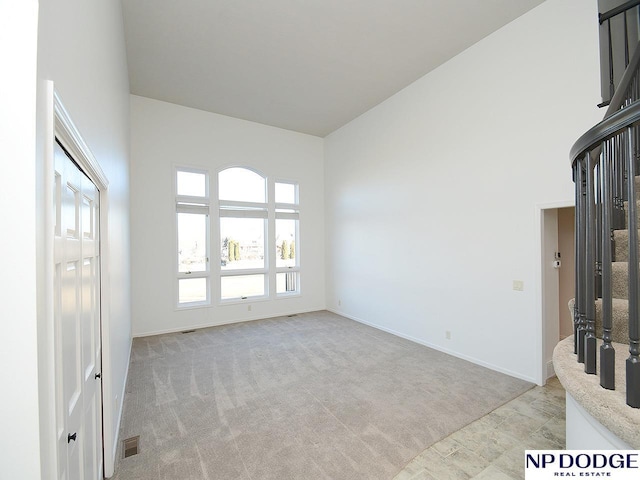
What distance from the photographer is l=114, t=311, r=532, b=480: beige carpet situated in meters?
2.10

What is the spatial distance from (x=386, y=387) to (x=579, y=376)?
2.27m

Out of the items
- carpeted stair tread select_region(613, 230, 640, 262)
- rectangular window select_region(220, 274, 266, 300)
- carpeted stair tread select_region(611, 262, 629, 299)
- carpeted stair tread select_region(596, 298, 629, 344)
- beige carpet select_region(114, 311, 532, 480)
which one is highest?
carpeted stair tread select_region(613, 230, 640, 262)

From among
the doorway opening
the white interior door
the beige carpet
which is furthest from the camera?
the doorway opening

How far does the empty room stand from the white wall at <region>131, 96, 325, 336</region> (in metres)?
0.04

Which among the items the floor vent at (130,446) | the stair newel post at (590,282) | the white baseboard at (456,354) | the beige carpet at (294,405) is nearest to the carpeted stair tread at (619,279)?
the stair newel post at (590,282)

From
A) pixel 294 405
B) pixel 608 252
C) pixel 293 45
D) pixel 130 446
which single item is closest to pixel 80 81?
pixel 608 252

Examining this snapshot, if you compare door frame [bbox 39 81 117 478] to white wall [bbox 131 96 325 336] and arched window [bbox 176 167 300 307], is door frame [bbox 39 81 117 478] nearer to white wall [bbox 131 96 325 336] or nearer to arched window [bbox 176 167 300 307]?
white wall [bbox 131 96 325 336]

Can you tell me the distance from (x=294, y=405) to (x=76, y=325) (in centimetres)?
214

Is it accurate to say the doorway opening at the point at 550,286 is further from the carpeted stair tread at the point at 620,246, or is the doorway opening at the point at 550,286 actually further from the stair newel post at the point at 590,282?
→ the stair newel post at the point at 590,282

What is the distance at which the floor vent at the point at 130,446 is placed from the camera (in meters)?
2.20

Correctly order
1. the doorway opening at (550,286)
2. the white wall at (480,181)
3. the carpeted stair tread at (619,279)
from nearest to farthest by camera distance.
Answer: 1. the carpeted stair tread at (619,279)
2. the white wall at (480,181)
3. the doorway opening at (550,286)

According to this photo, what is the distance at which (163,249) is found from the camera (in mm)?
5246

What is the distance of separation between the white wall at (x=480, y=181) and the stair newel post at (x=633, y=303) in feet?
8.34
